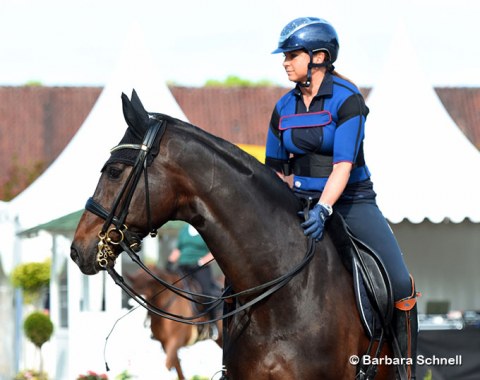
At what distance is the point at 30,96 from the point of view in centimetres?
5344

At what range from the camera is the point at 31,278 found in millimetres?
16391

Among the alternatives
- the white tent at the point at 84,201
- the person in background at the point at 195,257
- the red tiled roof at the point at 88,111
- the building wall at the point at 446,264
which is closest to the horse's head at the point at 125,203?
the white tent at the point at 84,201

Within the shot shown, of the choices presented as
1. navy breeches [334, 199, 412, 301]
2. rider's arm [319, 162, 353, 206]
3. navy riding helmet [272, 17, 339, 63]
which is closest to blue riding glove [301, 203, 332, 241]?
rider's arm [319, 162, 353, 206]

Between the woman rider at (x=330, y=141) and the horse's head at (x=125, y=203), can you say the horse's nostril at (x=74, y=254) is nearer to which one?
the horse's head at (x=125, y=203)

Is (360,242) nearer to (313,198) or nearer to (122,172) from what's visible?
(313,198)

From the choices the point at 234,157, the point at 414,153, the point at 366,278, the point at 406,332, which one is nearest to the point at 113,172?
the point at 234,157

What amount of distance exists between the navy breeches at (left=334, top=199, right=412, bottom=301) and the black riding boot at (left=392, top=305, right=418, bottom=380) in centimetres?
10

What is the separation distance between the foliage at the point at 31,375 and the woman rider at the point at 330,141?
9.70 m

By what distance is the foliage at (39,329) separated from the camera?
14.8 metres

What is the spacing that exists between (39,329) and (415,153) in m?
5.75

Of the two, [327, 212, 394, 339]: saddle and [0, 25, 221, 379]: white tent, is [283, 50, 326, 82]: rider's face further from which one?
[0, 25, 221, 379]: white tent

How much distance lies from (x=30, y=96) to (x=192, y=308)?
41.5m

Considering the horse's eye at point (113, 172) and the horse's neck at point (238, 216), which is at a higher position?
the horse's eye at point (113, 172)

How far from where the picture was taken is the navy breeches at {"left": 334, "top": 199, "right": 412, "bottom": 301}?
16.7ft
